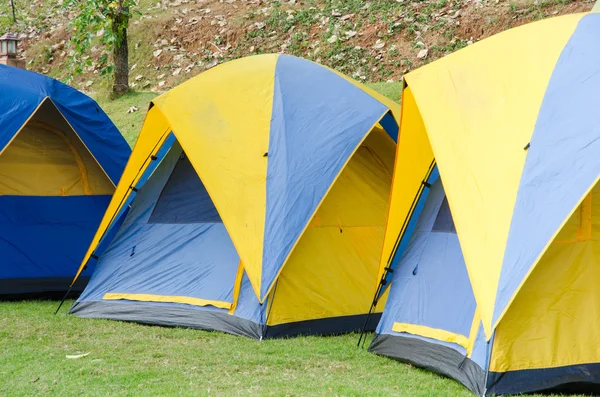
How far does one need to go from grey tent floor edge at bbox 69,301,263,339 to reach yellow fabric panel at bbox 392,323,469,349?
115cm

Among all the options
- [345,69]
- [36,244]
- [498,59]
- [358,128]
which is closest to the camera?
[498,59]

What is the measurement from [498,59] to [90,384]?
10.4 feet

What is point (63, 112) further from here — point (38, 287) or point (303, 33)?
point (303, 33)

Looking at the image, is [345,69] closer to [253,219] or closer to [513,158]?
[253,219]

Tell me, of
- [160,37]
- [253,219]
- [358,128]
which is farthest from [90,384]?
[160,37]

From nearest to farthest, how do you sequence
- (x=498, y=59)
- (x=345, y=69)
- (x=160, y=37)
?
1. (x=498, y=59)
2. (x=345, y=69)
3. (x=160, y=37)

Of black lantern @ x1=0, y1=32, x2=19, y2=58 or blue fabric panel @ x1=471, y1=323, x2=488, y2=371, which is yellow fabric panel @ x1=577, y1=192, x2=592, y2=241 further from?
black lantern @ x1=0, y1=32, x2=19, y2=58

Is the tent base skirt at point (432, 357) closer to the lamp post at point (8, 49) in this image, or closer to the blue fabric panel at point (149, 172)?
the blue fabric panel at point (149, 172)

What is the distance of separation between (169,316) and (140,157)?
1.58 metres

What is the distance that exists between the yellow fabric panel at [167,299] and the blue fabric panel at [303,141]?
22.6 inches

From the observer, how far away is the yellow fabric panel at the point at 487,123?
15.0 ft

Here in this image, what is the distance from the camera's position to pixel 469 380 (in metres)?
4.67

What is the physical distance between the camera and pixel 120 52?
15906 mm

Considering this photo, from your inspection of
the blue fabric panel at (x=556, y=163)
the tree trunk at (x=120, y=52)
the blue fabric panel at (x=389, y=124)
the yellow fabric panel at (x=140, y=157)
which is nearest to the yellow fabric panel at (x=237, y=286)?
the yellow fabric panel at (x=140, y=157)
